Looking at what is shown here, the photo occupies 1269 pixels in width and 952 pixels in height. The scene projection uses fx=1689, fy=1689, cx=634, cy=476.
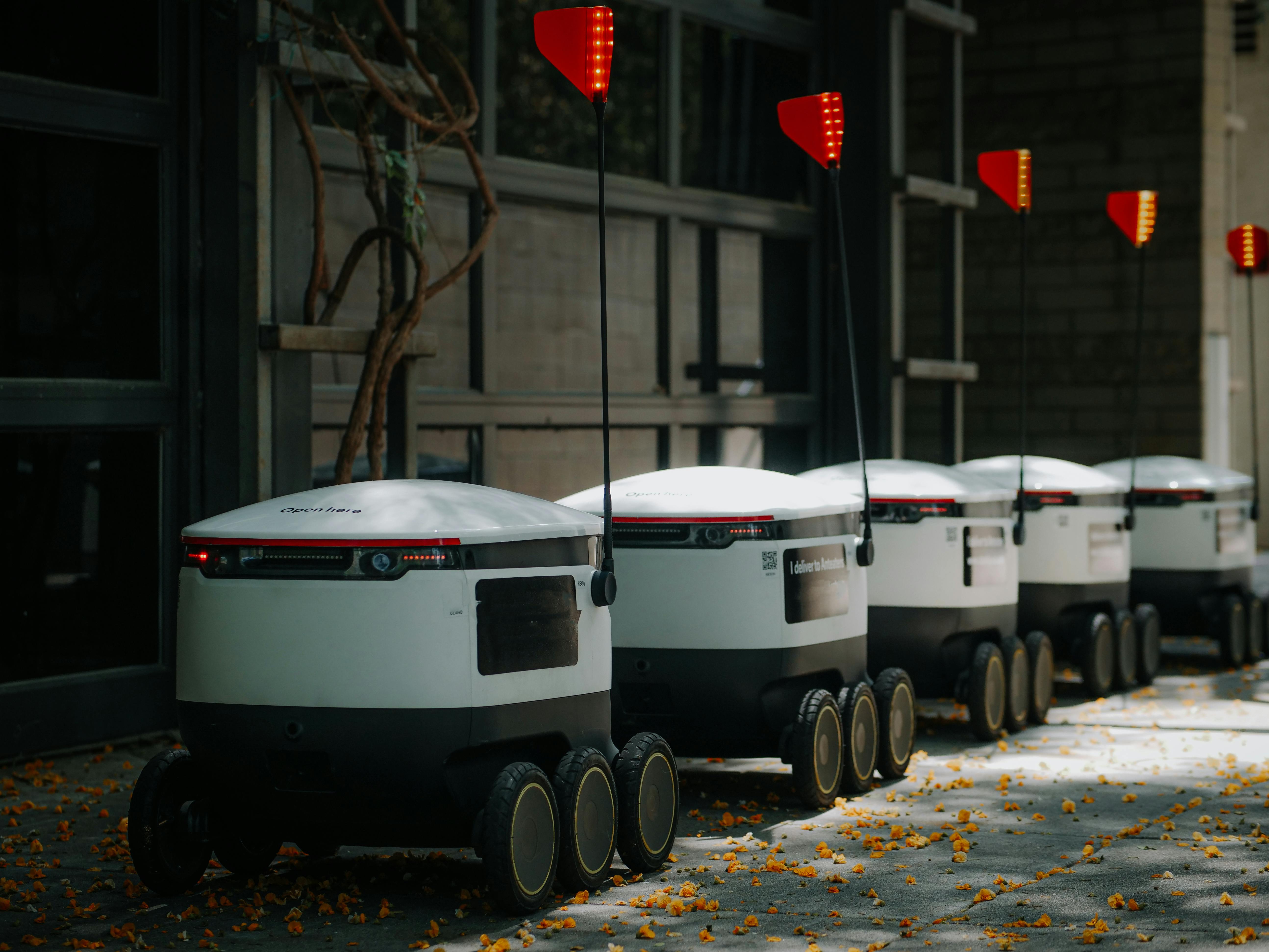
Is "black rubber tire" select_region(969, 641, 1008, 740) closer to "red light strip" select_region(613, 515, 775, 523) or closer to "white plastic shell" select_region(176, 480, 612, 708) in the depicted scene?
"red light strip" select_region(613, 515, 775, 523)

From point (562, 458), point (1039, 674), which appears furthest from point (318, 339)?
point (1039, 674)

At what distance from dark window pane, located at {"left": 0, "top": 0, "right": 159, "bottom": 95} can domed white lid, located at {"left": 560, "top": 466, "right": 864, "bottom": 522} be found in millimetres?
3204

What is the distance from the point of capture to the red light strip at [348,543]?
4695 mm

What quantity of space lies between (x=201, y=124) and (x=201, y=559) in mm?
3817

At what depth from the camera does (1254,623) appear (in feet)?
37.1

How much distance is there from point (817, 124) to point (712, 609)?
7.84 feet

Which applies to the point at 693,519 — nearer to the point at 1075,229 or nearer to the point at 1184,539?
the point at 1184,539

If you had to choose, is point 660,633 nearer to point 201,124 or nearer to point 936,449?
point 201,124

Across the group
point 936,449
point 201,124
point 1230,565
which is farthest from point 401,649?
point 936,449

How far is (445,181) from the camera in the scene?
30.2 feet

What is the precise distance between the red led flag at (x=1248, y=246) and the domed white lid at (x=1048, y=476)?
2.63m

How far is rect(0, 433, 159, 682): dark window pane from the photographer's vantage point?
24.6 feet

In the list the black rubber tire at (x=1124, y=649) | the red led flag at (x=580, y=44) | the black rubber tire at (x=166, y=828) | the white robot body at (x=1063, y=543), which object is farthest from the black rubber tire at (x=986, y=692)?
the black rubber tire at (x=166, y=828)

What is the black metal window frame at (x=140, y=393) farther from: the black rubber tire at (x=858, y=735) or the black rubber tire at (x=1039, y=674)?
the black rubber tire at (x=1039, y=674)
